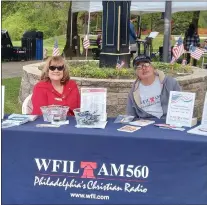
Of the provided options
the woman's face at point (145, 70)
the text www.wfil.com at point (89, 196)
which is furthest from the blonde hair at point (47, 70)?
the text www.wfil.com at point (89, 196)

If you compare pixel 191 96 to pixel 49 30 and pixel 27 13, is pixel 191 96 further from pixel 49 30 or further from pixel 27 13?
pixel 49 30

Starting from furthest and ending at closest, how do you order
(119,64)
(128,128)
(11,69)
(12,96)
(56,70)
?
(11,69) < (12,96) < (119,64) < (56,70) < (128,128)

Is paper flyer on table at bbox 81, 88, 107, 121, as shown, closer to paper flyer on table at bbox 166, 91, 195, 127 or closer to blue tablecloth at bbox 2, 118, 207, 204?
blue tablecloth at bbox 2, 118, 207, 204

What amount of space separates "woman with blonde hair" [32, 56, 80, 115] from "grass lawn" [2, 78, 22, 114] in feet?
10.7

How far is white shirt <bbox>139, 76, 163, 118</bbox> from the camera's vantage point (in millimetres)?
3632

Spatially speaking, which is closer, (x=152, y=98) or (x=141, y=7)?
(x=152, y=98)

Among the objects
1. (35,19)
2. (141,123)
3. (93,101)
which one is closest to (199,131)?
(141,123)

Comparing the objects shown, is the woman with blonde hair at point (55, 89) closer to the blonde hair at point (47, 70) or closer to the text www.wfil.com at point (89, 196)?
the blonde hair at point (47, 70)

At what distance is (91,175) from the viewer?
276 centimetres

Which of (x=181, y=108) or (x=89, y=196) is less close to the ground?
(x=181, y=108)

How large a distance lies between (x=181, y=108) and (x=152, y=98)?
26.1 inches

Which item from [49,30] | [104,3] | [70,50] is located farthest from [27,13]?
[104,3]

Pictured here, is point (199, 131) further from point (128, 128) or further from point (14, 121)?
point (14, 121)

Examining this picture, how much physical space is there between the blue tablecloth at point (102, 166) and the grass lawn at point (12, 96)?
4086 millimetres
